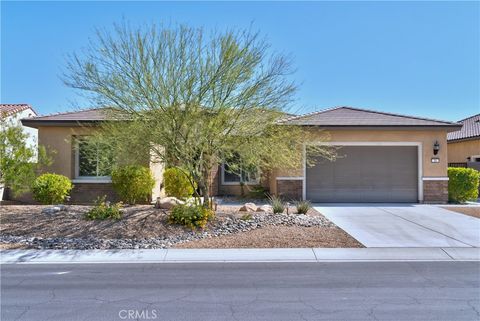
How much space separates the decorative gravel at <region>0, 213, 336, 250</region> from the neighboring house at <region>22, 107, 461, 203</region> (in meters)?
4.72

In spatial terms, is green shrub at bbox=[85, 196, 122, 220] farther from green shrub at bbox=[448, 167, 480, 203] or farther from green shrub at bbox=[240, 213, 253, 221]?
green shrub at bbox=[448, 167, 480, 203]

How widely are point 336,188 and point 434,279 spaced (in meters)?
10.1

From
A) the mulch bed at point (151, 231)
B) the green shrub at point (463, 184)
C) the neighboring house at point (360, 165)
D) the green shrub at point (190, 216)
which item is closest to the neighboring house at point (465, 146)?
the green shrub at point (463, 184)

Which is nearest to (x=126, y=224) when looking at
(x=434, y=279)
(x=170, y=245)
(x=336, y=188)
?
(x=170, y=245)

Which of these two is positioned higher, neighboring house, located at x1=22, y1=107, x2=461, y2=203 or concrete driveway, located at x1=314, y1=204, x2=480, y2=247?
neighboring house, located at x1=22, y1=107, x2=461, y2=203

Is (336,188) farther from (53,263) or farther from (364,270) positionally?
(53,263)

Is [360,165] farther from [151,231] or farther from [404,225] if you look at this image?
[151,231]

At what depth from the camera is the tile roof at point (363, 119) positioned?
15727 mm

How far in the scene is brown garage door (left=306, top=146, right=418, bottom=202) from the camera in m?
16.3

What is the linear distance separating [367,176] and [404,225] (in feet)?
18.2

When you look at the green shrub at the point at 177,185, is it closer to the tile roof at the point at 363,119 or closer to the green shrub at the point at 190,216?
the green shrub at the point at 190,216

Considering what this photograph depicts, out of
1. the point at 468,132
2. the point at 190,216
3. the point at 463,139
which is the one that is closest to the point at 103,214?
the point at 190,216

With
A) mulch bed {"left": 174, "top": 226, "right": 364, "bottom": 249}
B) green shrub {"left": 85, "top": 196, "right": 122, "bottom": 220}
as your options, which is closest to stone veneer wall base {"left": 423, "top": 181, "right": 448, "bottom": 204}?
mulch bed {"left": 174, "top": 226, "right": 364, "bottom": 249}

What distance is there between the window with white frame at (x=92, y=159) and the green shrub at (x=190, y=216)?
8.86 feet
